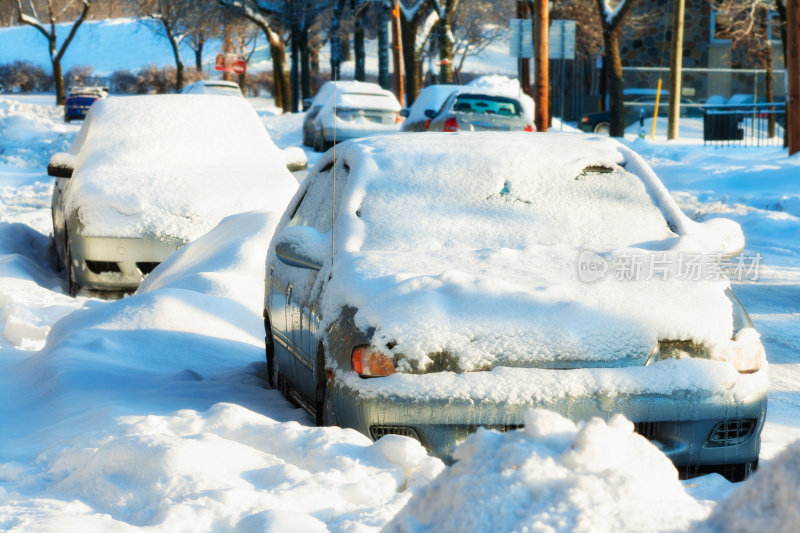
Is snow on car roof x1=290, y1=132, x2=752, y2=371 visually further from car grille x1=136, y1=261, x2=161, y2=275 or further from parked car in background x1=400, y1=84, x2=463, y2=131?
parked car in background x1=400, y1=84, x2=463, y2=131

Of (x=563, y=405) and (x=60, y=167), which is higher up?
(x=60, y=167)

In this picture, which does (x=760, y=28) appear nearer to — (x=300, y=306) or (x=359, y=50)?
(x=359, y=50)

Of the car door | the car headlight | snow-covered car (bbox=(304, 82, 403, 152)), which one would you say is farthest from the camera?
snow-covered car (bbox=(304, 82, 403, 152))

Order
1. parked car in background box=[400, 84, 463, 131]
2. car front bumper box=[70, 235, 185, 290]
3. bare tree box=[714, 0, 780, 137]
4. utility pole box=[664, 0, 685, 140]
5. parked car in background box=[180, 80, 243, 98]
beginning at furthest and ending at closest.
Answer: parked car in background box=[180, 80, 243, 98] → bare tree box=[714, 0, 780, 137] → utility pole box=[664, 0, 685, 140] → parked car in background box=[400, 84, 463, 131] → car front bumper box=[70, 235, 185, 290]

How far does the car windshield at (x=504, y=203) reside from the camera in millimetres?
5023

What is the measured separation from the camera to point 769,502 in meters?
1.64

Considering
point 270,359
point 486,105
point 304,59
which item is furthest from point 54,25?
point 270,359

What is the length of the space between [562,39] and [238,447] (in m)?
21.5

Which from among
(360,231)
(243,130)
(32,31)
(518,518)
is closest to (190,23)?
(243,130)

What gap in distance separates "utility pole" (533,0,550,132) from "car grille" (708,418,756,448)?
19.8m

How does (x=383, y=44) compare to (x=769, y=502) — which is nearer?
(x=769, y=502)

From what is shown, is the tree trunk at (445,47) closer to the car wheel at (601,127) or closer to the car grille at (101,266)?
the car wheel at (601,127)

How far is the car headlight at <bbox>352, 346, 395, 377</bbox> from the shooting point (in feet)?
13.7

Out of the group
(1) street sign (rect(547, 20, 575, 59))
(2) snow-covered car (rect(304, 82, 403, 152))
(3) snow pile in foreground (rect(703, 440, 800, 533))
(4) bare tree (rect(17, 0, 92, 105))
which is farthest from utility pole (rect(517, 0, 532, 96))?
(3) snow pile in foreground (rect(703, 440, 800, 533))
